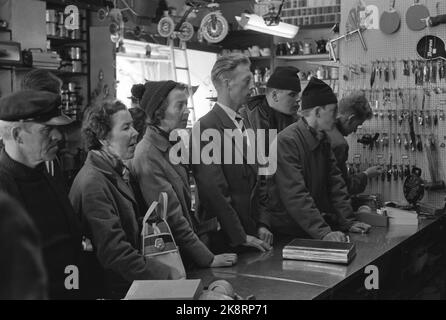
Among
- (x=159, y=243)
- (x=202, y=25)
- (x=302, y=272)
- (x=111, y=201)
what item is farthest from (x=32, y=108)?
(x=202, y=25)

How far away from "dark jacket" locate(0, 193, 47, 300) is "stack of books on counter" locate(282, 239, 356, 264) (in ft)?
7.77

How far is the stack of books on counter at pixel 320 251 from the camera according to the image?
9.59 ft

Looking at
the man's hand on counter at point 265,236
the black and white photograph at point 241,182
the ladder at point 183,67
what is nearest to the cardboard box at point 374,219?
the black and white photograph at point 241,182

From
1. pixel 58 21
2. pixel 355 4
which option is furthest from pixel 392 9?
pixel 58 21

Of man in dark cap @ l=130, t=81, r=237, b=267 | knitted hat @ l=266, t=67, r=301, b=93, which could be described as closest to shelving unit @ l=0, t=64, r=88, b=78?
knitted hat @ l=266, t=67, r=301, b=93

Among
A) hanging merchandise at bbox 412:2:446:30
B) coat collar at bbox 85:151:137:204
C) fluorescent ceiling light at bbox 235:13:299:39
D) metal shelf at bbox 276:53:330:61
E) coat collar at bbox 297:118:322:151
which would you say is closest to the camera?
coat collar at bbox 85:151:137:204

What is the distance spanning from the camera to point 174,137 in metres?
2.91

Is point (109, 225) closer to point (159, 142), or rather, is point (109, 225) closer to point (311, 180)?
point (159, 142)

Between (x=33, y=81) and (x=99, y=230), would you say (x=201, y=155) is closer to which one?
(x=99, y=230)

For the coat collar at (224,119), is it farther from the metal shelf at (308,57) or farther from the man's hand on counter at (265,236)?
the metal shelf at (308,57)

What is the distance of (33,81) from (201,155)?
3.97 ft

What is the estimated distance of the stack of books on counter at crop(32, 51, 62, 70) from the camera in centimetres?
680

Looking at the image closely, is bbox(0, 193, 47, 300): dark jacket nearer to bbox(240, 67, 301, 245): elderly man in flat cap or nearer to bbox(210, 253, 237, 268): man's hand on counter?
bbox(210, 253, 237, 268): man's hand on counter

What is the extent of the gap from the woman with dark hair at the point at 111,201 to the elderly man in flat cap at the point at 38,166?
16cm
